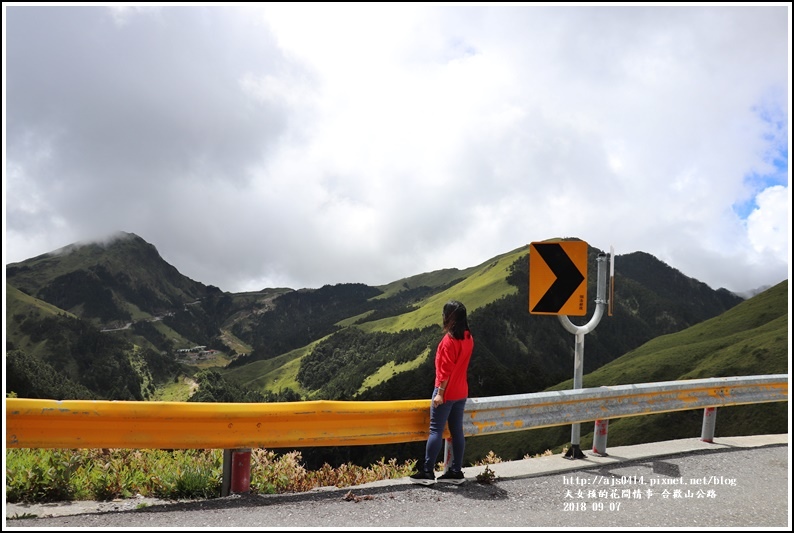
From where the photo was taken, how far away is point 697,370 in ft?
338

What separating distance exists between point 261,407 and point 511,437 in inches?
4408

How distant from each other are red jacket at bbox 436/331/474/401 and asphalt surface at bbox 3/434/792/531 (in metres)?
1.00

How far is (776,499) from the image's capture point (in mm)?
6824

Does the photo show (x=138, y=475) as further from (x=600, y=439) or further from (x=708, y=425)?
(x=708, y=425)

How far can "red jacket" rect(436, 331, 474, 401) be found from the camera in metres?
6.95

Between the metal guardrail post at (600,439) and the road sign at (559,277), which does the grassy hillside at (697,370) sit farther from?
the road sign at (559,277)

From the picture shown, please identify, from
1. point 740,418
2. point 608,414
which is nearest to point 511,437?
point 740,418

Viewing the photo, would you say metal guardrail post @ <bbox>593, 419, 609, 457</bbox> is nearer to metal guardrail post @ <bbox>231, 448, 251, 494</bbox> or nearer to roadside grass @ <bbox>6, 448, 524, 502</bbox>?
roadside grass @ <bbox>6, 448, 524, 502</bbox>

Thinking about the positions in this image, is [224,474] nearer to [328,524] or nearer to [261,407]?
[261,407]

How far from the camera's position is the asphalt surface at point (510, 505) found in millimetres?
5469

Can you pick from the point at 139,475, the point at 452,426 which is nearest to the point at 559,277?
the point at 452,426

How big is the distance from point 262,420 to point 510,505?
2566 millimetres

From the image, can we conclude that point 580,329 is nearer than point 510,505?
No

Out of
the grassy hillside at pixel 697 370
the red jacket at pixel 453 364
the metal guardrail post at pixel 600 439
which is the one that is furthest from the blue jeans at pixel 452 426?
the grassy hillside at pixel 697 370
